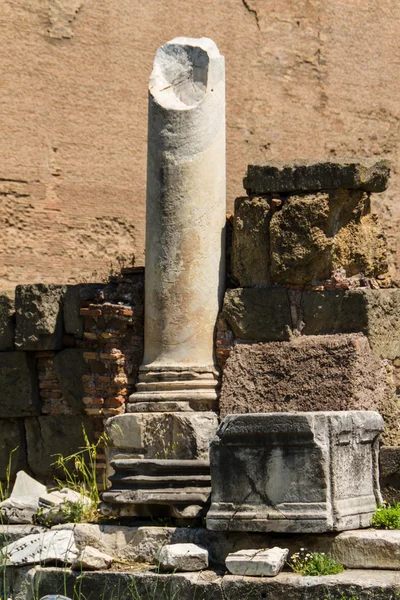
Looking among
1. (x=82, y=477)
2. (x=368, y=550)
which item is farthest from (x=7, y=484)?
(x=368, y=550)

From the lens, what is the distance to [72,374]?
8.20 m

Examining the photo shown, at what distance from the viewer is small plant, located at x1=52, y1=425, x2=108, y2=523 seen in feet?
23.1

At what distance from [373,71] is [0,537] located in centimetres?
1160

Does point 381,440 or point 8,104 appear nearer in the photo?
point 381,440

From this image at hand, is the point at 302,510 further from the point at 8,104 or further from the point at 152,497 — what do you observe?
the point at 8,104

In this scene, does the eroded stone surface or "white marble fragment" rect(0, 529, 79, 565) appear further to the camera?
Result: "white marble fragment" rect(0, 529, 79, 565)

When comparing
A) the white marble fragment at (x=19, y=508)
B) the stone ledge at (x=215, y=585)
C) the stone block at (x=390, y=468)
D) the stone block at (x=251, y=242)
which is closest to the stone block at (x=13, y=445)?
the white marble fragment at (x=19, y=508)

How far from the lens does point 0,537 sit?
7055mm

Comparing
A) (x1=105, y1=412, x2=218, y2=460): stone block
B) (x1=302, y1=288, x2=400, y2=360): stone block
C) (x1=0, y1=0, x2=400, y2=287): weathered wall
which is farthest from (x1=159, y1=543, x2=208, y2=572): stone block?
(x1=0, y1=0, x2=400, y2=287): weathered wall

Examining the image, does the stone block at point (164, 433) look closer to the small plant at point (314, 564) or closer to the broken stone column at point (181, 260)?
the broken stone column at point (181, 260)

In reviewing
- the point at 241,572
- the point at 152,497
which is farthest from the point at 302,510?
the point at 152,497

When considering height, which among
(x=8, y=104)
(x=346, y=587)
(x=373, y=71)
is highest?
(x=373, y=71)

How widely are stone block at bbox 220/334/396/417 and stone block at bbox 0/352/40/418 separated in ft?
4.77

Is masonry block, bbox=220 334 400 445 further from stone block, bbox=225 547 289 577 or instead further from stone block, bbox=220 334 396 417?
stone block, bbox=225 547 289 577
